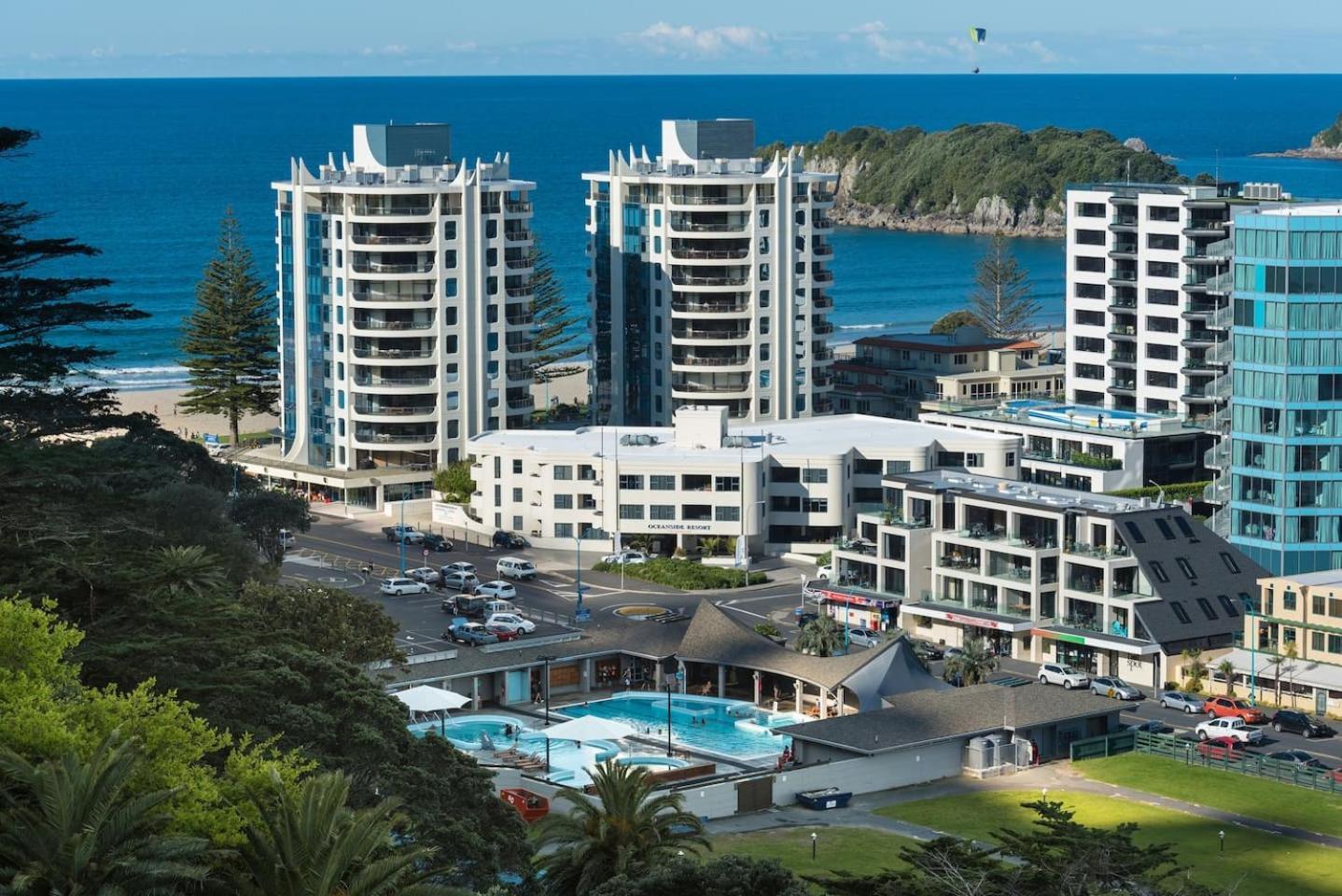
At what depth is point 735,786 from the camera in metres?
60.5

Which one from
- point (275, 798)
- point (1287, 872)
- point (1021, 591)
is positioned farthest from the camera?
point (1021, 591)

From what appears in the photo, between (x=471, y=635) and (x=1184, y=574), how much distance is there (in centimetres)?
2287

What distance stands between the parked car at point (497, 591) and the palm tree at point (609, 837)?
35240 millimetres

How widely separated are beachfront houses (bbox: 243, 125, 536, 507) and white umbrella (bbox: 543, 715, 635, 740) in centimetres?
3560

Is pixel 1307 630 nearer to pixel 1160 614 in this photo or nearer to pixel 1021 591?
pixel 1160 614

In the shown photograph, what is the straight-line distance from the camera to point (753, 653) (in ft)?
233

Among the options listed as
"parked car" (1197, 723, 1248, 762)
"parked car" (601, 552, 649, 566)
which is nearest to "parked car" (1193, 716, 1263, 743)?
"parked car" (1197, 723, 1248, 762)

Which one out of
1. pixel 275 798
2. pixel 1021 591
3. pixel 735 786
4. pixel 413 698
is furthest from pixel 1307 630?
pixel 275 798

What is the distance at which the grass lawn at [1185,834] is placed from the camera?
54844mm

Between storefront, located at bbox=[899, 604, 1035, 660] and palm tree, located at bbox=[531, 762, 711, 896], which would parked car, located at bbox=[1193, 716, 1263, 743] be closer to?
storefront, located at bbox=[899, 604, 1035, 660]

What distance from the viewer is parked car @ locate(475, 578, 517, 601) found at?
83.1 m

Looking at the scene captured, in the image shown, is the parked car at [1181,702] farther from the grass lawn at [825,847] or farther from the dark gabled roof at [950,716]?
the grass lawn at [825,847]

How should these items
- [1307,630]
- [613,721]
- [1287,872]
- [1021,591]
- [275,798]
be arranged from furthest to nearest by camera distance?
[1021,591] < [1307,630] < [613,721] < [1287,872] < [275,798]

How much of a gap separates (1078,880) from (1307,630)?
110 ft
